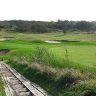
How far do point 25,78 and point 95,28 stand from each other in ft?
475

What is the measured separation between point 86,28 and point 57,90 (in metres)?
138

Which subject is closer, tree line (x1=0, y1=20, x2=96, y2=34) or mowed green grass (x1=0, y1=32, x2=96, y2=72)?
mowed green grass (x1=0, y1=32, x2=96, y2=72)

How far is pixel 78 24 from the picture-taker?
488ft

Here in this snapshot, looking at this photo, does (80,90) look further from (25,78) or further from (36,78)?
(25,78)

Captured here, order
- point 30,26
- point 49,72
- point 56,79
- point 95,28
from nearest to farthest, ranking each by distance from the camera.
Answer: point 56,79, point 49,72, point 30,26, point 95,28

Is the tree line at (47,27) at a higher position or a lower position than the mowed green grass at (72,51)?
lower

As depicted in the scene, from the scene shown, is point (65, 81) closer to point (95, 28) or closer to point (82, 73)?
point (82, 73)

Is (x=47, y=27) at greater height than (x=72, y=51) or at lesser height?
lesser

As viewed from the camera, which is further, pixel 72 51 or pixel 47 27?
pixel 47 27

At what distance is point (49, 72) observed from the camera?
18.9 metres

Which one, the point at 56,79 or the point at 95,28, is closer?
the point at 56,79

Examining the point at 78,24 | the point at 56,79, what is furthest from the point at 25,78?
the point at 78,24

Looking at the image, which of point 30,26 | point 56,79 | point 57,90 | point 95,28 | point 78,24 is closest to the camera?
point 57,90

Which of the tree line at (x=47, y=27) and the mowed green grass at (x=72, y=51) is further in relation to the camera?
the tree line at (x=47, y=27)
